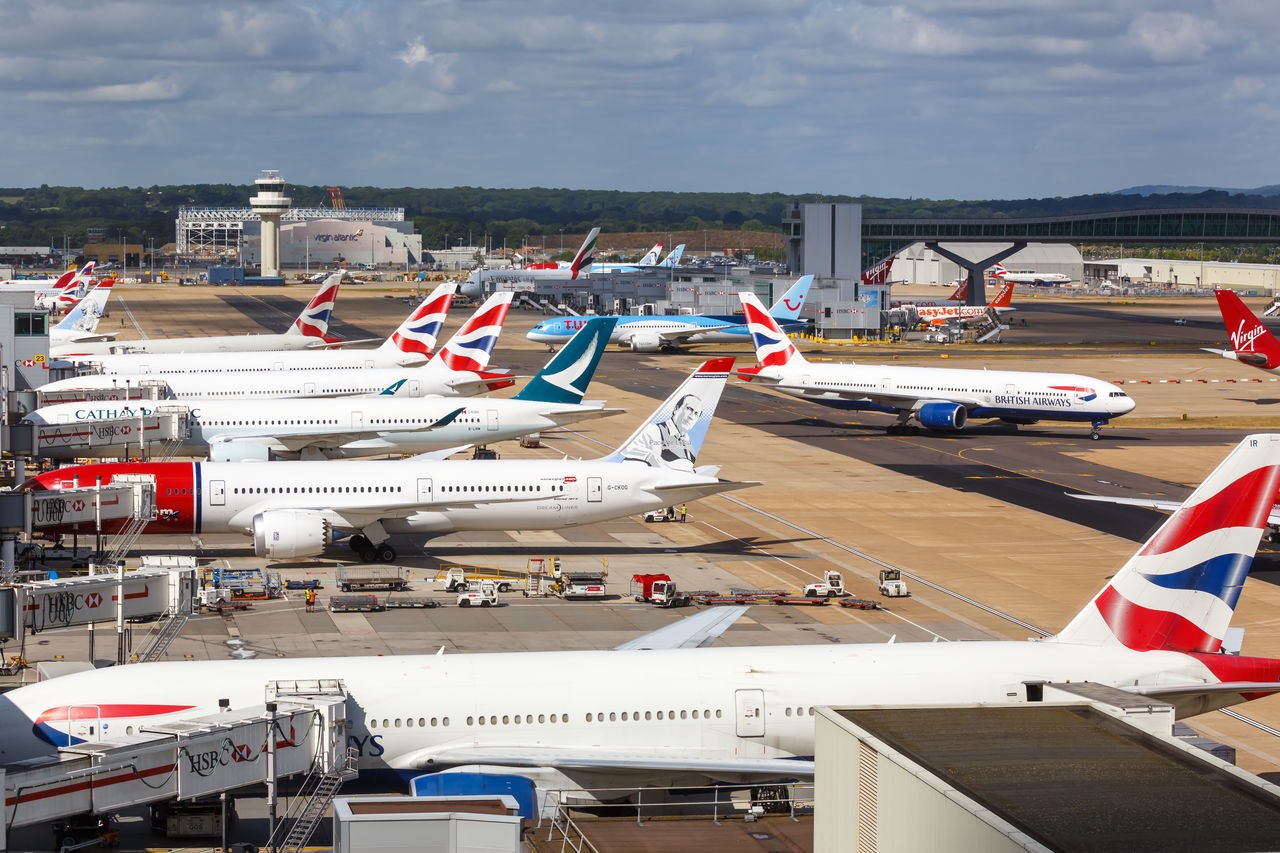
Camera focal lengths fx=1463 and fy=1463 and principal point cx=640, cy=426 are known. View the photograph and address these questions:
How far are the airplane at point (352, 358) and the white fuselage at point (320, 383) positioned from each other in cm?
187

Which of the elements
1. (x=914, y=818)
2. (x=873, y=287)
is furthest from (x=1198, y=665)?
(x=873, y=287)

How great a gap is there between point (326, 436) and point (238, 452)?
14.9 ft

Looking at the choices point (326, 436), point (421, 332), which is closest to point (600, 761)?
point (326, 436)

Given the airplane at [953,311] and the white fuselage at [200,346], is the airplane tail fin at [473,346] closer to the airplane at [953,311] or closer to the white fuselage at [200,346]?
the white fuselage at [200,346]

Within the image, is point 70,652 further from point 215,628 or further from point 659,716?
point 659,716

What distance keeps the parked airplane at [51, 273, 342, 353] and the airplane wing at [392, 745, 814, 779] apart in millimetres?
80173

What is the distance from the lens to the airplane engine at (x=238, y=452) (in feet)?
207

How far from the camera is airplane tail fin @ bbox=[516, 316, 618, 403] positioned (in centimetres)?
6888

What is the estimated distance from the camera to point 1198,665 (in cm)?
2844

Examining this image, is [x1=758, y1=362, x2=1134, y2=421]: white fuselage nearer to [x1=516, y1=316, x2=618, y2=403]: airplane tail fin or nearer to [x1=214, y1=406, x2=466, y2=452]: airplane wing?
[x1=516, y1=316, x2=618, y2=403]: airplane tail fin

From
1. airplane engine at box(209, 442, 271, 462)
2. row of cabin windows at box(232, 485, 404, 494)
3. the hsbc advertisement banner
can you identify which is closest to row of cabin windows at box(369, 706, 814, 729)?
the hsbc advertisement banner

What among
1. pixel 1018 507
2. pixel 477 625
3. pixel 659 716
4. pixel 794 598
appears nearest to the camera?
pixel 659 716

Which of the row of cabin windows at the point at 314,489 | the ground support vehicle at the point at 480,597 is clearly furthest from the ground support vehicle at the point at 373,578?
the row of cabin windows at the point at 314,489

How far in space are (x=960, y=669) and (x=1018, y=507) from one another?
37.7 meters
